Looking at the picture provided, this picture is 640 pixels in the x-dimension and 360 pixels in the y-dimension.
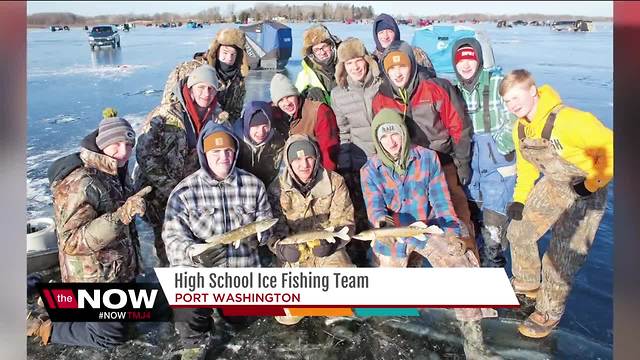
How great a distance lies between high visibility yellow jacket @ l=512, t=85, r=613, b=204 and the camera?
3000 mm

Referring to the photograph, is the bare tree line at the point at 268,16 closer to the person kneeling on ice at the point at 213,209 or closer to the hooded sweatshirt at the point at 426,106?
the hooded sweatshirt at the point at 426,106

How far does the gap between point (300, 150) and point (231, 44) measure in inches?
30.8

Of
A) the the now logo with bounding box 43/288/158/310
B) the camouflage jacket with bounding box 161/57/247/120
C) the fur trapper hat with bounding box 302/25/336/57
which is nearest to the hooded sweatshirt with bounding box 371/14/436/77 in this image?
the fur trapper hat with bounding box 302/25/336/57

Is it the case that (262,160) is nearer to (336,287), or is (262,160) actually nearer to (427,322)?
(336,287)

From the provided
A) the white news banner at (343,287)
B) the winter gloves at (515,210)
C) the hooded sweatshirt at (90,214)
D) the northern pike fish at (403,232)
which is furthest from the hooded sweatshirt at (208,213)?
the winter gloves at (515,210)

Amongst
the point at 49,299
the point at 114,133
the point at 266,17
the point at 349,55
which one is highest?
the point at 266,17

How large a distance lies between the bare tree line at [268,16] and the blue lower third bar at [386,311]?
1750 millimetres

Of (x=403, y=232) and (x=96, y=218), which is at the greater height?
(x=96, y=218)

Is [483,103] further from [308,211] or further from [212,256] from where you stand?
[212,256]

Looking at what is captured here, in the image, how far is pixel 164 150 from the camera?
3.14 metres

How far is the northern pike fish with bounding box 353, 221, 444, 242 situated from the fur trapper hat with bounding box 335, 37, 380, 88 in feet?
3.01

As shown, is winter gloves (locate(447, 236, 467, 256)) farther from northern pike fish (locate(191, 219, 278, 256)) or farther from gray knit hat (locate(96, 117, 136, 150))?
gray knit hat (locate(96, 117, 136, 150))

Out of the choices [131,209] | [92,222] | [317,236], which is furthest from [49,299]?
[317,236]
